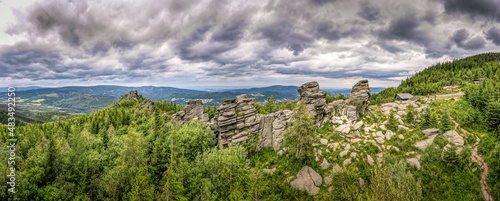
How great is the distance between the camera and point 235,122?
4881 centimetres

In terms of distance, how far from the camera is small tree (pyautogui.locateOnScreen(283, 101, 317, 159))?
36.0 meters

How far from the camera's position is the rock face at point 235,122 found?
4750 cm

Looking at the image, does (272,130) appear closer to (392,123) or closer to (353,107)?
(353,107)

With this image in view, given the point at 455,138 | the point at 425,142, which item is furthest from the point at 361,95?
the point at 455,138

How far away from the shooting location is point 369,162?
3234 cm

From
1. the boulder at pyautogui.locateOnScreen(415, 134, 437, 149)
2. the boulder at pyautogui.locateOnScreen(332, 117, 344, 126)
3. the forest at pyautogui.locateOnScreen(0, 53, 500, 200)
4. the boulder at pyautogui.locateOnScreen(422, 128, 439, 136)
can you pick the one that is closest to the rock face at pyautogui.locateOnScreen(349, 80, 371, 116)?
the forest at pyautogui.locateOnScreen(0, 53, 500, 200)

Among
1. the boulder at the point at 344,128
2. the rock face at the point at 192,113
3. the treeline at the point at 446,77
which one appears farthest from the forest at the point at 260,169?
the treeline at the point at 446,77

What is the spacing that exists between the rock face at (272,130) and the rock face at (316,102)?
753cm

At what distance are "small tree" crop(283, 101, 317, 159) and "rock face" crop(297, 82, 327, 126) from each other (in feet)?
43.6

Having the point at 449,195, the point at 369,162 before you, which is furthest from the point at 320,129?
the point at 449,195

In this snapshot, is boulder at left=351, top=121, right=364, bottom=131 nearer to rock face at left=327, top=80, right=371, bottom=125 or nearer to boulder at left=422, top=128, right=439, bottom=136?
rock face at left=327, top=80, right=371, bottom=125

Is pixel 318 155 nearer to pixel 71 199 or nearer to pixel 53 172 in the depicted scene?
pixel 71 199

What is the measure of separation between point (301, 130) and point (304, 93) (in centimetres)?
2047

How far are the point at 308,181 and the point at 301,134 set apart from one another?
9076 mm
